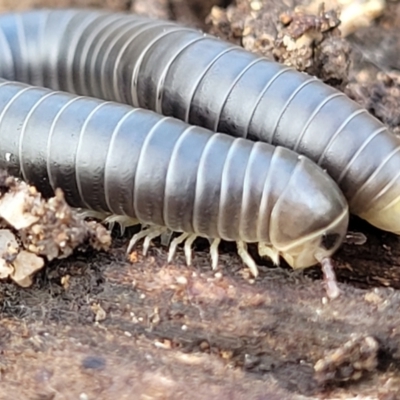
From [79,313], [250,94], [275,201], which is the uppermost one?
[250,94]

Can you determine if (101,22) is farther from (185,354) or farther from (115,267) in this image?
(185,354)

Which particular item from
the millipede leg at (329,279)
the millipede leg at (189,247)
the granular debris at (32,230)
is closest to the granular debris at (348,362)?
the millipede leg at (329,279)

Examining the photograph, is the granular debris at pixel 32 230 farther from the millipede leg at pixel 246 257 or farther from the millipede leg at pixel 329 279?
the millipede leg at pixel 329 279

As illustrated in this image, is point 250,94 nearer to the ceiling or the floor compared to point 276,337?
nearer to the ceiling

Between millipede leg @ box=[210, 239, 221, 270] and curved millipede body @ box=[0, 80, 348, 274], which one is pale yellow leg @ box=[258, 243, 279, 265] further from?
millipede leg @ box=[210, 239, 221, 270]

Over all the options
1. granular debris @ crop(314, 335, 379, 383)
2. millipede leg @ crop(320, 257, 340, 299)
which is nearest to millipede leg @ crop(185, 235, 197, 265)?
millipede leg @ crop(320, 257, 340, 299)

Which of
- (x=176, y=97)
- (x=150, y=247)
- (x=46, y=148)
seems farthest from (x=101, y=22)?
(x=150, y=247)

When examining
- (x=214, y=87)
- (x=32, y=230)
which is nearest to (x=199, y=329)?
(x=32, y=230)
